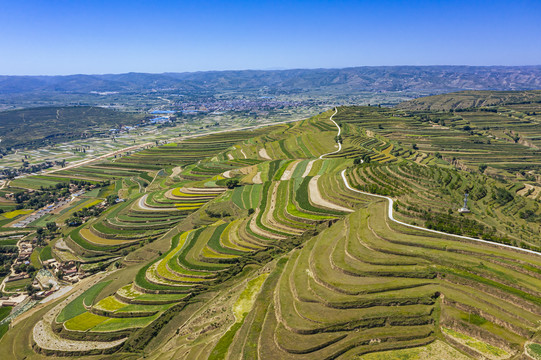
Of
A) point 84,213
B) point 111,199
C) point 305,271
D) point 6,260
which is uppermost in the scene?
point 305,271

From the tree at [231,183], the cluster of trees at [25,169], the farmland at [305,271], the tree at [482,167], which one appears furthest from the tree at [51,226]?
the tree at [482,167]

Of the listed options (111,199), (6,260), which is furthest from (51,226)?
(111,199)

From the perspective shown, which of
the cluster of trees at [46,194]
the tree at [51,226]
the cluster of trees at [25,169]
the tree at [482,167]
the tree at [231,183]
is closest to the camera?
the tree at [51,226]

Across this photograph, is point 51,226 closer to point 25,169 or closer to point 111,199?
point 111,199

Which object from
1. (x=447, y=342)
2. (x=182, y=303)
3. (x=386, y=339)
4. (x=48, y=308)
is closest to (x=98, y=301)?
(x=48, y=308)

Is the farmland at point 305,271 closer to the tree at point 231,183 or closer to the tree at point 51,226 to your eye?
the tree at point 231,183

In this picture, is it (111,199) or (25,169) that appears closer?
(111,199)

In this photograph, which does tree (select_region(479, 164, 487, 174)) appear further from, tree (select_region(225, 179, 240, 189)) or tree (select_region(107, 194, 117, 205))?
tree (select_region(107, 194, 117, 205))

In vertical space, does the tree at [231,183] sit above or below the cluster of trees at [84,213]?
above

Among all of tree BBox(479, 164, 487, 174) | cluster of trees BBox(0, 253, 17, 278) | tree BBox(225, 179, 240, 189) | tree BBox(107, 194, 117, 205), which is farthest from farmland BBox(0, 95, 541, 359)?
tree BBox(479, 164, 487, 174)

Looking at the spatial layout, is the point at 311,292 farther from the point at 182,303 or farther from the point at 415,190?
the point at 415,190
